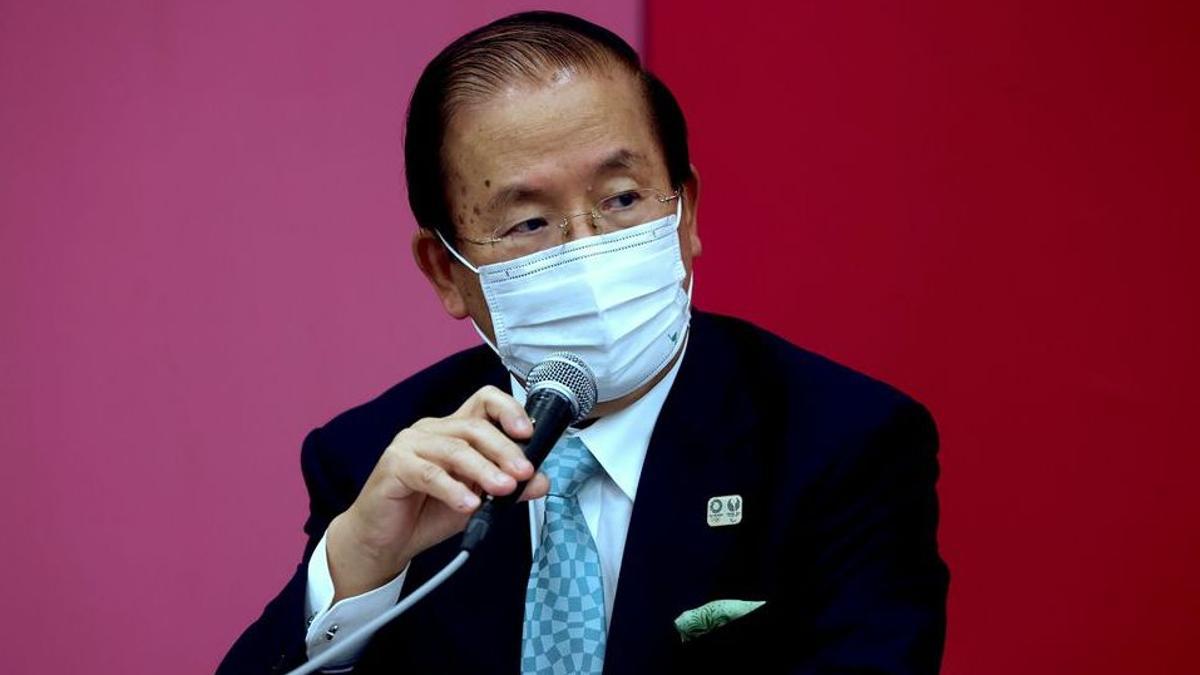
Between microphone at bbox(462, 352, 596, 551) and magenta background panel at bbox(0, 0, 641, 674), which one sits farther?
magenta background panel at bbox(0, 0, 641, 674)

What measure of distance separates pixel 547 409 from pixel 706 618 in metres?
0.47

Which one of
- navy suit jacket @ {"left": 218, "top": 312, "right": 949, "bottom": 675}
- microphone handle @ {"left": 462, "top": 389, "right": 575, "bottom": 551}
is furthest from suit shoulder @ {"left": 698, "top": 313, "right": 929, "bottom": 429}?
microphone handle @ {"left": 462, "top": 389, "right": 575, "bottom": 551}

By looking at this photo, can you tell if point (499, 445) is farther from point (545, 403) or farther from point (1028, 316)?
point (1028, 316)

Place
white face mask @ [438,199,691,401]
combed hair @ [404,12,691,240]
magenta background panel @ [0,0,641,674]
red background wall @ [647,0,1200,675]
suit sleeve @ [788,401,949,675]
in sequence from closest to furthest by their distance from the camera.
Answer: suit sleeve @ [788,401,949,675] < white face mask @ [438,199,691,401] < combed hair @ [404,12,691,240] < red background wall @ [647,0,1200,675] < magenta background panel @ [0,0,641,674]

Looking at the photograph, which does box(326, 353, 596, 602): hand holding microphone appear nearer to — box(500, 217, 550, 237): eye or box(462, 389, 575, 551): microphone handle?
box(462, 389, 575, 551): microphone handle

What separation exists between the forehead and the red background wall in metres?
0.73

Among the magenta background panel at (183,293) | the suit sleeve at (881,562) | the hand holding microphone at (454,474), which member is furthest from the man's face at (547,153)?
the magenta background panel at (183,293)

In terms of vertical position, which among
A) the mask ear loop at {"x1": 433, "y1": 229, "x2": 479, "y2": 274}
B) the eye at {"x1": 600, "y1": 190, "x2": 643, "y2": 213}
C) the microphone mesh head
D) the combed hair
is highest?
the combed hair

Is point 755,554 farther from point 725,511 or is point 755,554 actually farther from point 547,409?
point 547,409

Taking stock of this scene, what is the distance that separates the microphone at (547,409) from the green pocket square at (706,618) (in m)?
0.38

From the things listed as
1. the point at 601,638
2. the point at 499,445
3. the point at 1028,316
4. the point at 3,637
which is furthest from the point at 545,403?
the point at 3,637

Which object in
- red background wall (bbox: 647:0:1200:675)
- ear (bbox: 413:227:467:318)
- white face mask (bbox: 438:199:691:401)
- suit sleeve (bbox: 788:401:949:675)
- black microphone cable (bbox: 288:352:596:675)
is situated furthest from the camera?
red background wall (bbox: 647:0:1200:675)

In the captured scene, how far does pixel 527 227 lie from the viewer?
1.74 m

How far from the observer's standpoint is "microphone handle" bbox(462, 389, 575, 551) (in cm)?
127
